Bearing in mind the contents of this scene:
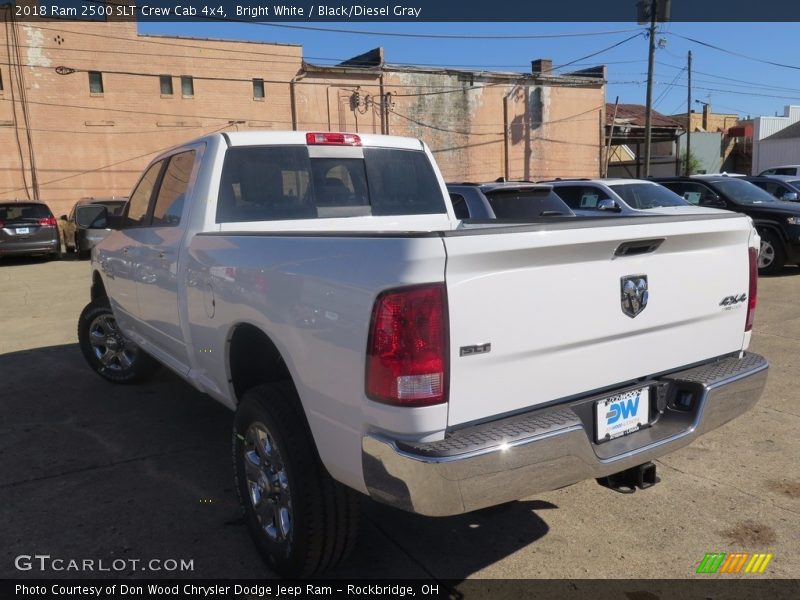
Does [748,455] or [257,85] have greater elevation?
[257,85]

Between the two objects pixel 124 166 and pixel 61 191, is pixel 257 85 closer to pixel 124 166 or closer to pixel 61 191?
pixel 124 166

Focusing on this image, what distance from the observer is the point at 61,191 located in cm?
2788

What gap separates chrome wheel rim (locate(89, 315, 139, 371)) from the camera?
5824 mm

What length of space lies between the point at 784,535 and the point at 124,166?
29.8 meters

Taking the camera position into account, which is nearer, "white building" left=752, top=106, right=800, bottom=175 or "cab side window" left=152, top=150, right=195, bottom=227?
"cab side window" left=152, top=150, right=195, bottom=227

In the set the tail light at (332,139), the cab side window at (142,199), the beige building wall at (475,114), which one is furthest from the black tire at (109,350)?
the beige building wall at (475,114)

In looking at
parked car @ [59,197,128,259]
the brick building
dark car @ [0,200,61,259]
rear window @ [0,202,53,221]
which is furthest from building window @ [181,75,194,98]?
rear window @ [0,202,53,221]

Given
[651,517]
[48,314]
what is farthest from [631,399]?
[48,314]

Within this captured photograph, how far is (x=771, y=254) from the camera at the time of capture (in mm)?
11266

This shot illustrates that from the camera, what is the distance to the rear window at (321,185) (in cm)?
395

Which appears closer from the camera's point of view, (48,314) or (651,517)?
(651,517)

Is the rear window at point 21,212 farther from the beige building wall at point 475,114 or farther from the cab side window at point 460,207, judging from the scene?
the beige building wall at point 475,114

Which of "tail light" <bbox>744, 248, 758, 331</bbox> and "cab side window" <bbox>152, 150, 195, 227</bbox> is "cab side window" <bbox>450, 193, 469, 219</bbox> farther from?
"tail light" <bbox>744, 248, 758, 331</bbox>

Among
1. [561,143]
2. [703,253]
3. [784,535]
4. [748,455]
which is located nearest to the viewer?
[703,253]
